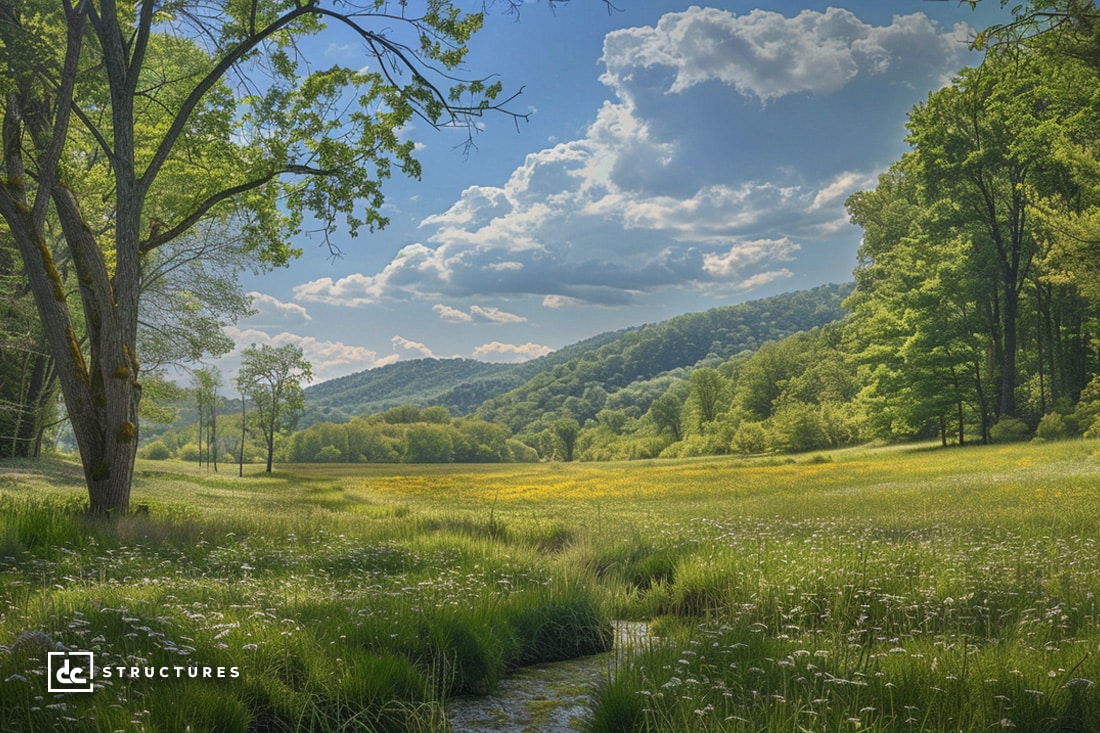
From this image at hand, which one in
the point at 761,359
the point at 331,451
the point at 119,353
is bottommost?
the point at 331,451

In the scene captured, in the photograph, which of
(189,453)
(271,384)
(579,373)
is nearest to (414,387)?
(579,373)

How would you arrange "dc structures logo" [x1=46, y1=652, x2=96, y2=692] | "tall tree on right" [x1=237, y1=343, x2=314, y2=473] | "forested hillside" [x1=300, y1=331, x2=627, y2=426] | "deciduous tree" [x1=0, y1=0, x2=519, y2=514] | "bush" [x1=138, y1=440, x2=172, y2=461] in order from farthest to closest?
"forested hillside" [x1=300, y1=331, x2=627, y2=426] → "bush" [x1=138, y1=440, x2=172, y2=461] → "tall tree on right" [x1=237, y1=343, x2=314, y2=473] → "deciduous tree" [x1=0, y1=0, x2=519, y2=514] → "dc structures logo" [x1=46, y1=652, x2=96, y2=692]

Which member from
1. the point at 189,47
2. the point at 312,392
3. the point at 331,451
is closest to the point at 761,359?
the point at 331,451

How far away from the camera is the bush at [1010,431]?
37.2 meters

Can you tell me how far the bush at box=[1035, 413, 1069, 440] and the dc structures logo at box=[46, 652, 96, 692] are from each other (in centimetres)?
4253

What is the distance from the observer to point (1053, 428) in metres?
34.1

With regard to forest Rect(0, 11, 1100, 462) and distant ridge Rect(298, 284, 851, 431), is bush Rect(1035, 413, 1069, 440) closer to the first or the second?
forest Rect(0, 11, 1100, 462)

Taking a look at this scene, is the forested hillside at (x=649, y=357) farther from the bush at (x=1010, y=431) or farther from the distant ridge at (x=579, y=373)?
the bush at (x=1010, y=431)

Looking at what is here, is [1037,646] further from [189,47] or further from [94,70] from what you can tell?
[189,47]

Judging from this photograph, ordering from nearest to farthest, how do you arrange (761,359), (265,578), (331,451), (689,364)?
(265,578) < (331,451) < (761,359) < (689,364)

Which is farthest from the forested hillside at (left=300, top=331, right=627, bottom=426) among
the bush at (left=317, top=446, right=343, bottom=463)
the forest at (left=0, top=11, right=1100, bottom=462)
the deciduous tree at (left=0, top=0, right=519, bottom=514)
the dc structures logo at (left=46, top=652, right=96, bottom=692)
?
the dc structures logo at (left=46, top=652, right=96, bottom=692)

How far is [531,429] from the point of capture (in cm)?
12319

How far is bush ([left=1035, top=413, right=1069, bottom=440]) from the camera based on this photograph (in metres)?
34.0

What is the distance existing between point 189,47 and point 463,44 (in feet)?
50.9
